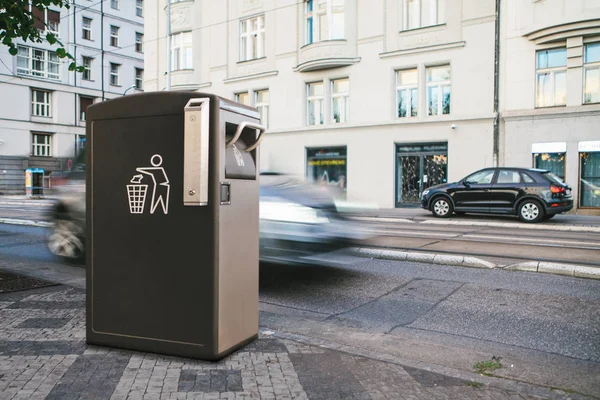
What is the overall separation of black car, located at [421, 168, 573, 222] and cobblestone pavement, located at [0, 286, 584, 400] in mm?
Answer: 13340

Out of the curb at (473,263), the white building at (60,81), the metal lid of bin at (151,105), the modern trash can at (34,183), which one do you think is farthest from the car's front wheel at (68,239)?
the white building at (60,81)

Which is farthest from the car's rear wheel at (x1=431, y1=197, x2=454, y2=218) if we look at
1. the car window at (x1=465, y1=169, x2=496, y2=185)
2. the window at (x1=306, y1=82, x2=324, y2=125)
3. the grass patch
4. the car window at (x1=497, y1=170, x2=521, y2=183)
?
the grass patch

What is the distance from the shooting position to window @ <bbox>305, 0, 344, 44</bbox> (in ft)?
82.3

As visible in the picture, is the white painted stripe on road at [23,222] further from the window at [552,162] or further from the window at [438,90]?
the window at [552,162]

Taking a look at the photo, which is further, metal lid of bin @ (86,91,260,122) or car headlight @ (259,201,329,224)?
car headlight @ (259,201,329,224)

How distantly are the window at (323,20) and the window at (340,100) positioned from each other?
2106mm

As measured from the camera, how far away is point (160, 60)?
33.0 metres

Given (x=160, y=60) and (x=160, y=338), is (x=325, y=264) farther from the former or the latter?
(x=160, y=60)

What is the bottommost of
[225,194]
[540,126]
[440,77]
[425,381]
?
[425,381]

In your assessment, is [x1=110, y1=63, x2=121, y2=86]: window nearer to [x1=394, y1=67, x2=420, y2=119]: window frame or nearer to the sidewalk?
[x1=394, y1=67, x2=420, y2=119]: window frame

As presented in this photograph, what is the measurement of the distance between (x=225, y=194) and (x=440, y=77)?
20834 mm

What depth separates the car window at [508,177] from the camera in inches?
633

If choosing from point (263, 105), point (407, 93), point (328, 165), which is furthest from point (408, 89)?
point (263, 105)

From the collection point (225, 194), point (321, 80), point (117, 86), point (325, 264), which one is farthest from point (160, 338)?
point (117, 86)
